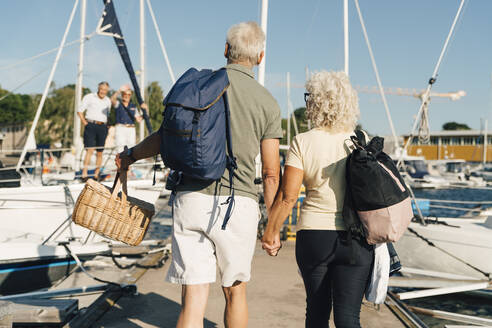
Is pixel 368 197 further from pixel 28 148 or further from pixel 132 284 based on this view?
pixel 28 148

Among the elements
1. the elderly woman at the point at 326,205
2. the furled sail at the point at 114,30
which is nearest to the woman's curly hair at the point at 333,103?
the elderly woman at the point at 326,205

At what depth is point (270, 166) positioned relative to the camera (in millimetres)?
2832

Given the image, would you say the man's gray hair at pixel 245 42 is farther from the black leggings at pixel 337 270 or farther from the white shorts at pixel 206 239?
the black leggings at pixel 337 270

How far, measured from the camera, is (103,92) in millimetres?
9773

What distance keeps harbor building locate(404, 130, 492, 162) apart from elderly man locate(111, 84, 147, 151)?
290ft

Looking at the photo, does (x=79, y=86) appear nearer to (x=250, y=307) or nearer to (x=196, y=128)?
(x=250, y=307)

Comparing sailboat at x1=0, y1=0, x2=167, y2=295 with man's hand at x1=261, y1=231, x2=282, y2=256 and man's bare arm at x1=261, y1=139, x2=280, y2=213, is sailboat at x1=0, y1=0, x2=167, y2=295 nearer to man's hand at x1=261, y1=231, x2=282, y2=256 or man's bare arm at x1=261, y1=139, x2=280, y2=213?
man's hand at x1=261, y1=231, x2=282, y2=256

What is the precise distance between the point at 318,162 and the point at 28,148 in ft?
27.2

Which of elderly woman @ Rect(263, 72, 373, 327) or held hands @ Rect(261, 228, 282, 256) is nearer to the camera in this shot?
elderly woman @ Rect(263, 72, 373, 327)

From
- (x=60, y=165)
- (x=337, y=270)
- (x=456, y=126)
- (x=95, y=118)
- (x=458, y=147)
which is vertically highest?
(x=456, y=126)

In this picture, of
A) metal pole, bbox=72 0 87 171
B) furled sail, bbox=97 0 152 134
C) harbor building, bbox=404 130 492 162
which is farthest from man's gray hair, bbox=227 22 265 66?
harbor building, bbox=404 130 492 162

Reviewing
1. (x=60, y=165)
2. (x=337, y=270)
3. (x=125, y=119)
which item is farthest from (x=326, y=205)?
(x=60, y=165)

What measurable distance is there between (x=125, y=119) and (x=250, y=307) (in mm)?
7038

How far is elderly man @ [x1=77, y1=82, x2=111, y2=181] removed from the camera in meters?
9.61
